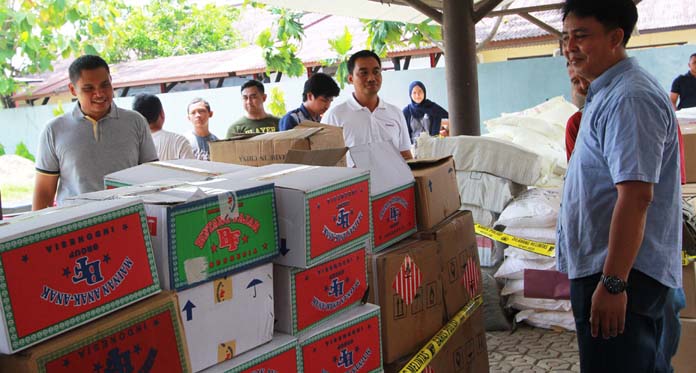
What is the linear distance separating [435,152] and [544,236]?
1061mm

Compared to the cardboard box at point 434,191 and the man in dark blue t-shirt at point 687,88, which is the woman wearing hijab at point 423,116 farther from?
the cardboard box at point 434,191

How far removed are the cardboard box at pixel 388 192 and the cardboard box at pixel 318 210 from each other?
1.15 feet

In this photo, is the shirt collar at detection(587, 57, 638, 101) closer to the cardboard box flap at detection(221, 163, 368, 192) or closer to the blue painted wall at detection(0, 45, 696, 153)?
the cardboard box flap at detection(221, 163, 368, 192)

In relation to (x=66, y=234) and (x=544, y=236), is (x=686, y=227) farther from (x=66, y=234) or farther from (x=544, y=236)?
(x=66, y=234)

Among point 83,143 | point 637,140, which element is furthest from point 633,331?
point 83,143

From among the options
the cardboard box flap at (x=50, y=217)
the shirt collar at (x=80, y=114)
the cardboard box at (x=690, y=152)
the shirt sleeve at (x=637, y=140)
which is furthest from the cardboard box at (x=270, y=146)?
the cardboard box at (x=690, y=152)

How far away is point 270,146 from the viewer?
292 centimetres

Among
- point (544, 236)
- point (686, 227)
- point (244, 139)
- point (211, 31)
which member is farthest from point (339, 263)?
point (211, 31)

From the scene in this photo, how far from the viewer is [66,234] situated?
1.38 meters

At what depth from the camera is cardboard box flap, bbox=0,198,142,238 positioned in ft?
4.38

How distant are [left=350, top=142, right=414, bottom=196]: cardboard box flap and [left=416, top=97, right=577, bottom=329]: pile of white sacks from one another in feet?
5.77

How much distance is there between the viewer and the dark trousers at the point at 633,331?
198 centimetres

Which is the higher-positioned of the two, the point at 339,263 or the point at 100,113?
the point at 100,113

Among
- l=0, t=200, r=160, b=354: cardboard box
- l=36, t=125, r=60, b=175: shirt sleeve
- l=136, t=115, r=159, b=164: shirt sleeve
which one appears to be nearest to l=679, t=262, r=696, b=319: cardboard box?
l=0, t=200, r=160, b=354: cardboard box
